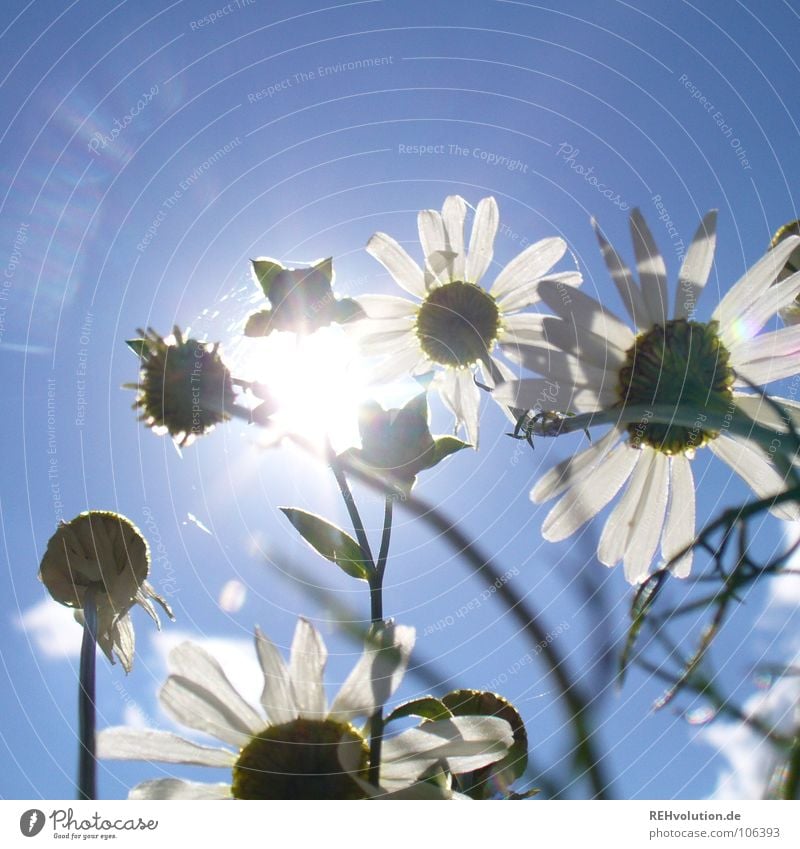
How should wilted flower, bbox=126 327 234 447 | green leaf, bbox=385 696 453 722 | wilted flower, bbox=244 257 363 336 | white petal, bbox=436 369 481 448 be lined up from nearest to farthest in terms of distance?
green leaf, bbox=385 696 453 722 → wilted flower, bbox=244 257 363 336 → wilted flower, bbox=126 327 234 447 → white petal, bbox=436 369 481 448

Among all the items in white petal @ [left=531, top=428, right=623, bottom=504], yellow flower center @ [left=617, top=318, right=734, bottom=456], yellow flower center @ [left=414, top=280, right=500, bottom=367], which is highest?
yellow flower center @ [left=414, top=280, right=500, bottom=367]

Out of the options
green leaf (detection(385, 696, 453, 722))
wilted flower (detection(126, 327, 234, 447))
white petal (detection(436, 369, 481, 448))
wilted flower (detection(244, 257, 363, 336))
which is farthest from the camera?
white petal (detection(436, 369, 481, 448))

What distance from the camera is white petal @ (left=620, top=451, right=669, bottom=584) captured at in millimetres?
774

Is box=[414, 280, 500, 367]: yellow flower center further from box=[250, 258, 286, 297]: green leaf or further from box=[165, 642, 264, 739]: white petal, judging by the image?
box=[165, 642, 264, 739]: white petal

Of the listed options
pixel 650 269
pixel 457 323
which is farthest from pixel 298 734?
pixel 457 323

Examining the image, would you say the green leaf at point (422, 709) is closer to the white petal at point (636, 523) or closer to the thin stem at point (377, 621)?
the thin stem at point (377, 621)

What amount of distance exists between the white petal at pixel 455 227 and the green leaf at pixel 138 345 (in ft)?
1.70

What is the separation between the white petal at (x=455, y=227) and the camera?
3.88 ft

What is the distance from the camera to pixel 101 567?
84cm

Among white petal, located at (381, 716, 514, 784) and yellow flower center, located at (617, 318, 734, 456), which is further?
yellow flower center, located at (617, 318, 734, 456)

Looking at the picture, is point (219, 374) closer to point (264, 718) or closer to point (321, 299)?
point (321, 299)

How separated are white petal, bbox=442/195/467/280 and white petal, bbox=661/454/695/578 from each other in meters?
0.50

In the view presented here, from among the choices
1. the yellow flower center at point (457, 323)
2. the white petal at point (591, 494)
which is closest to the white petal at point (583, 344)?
the white petal at point (591, 494)

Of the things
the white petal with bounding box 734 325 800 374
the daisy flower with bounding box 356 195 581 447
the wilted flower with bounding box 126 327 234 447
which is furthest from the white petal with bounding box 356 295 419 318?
the white petal with bounding box 734 325 800 374
